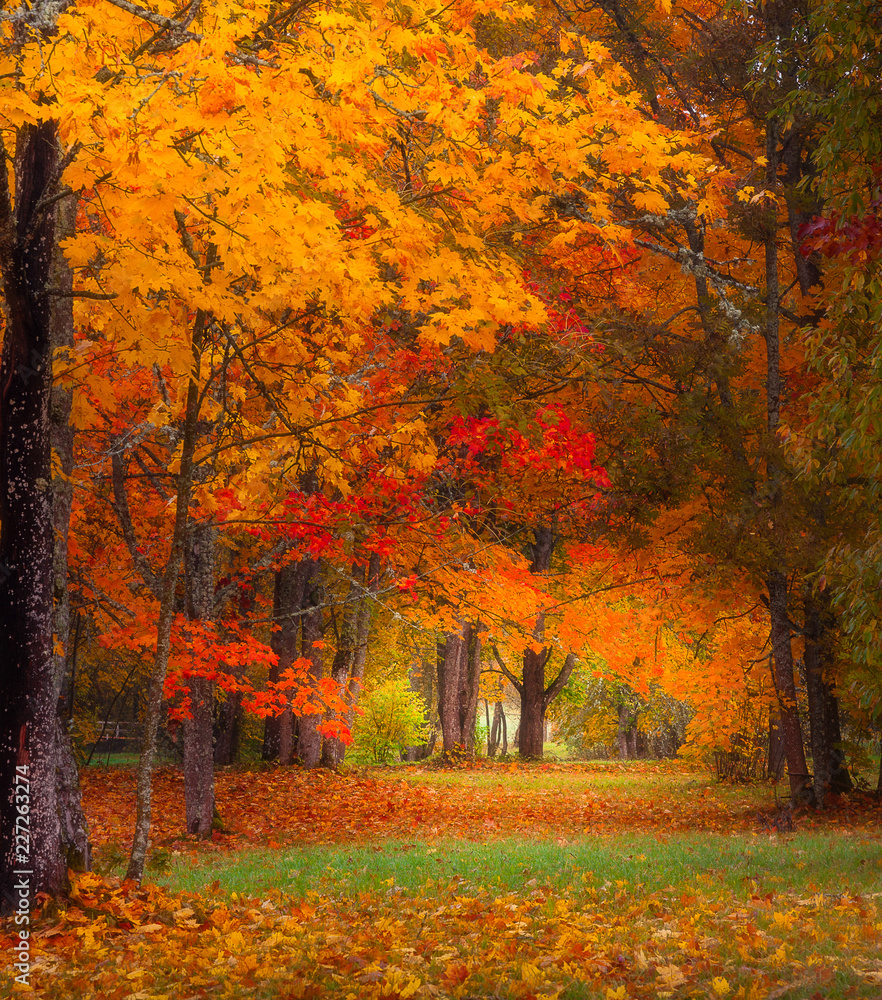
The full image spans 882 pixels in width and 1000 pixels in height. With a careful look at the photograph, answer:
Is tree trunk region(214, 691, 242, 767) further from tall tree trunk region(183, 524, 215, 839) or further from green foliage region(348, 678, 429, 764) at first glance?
tall tree trunk region(183, 524, 215, 839)

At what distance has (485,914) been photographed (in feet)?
20.0

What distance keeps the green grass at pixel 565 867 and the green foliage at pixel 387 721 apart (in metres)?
17.8

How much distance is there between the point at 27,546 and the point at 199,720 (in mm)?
6352

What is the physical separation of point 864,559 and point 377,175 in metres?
4.77

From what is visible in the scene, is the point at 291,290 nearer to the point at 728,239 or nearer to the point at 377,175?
the point at 377,175

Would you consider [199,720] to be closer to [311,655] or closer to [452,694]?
[311,655]

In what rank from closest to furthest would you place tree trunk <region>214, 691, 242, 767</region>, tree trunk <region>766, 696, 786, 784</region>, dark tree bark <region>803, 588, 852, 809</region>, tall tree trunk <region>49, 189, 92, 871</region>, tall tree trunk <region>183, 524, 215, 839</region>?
tall tree trunk <region>49, 189, 92, 871</region>
tall tree trunk <region>183, 524, 215, 839</region>
dark tree bark <region>803, 588, 852, 809</region>
tree trunk <region>766, 696, 786, 784</region>
tree trunk <region>214, 691, 242, 767</region>

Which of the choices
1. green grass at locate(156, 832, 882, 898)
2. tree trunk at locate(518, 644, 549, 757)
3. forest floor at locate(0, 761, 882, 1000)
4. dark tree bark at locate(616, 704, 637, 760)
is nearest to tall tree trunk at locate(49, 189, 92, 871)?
forest floor at locate(0, 761, 882, 1000)

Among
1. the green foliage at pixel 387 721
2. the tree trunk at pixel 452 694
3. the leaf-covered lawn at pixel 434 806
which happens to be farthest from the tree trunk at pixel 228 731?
the tree trunk at pixel 452 694

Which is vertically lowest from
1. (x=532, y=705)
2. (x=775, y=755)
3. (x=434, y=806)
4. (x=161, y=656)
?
(x=434, y=806)

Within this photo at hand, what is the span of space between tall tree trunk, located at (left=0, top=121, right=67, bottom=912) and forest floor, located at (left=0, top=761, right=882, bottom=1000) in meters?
0.49

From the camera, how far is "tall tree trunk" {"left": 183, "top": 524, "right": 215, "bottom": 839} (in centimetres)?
1135

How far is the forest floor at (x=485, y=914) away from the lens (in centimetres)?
440

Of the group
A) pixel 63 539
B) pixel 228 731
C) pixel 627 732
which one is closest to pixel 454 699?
pixel 228 731
